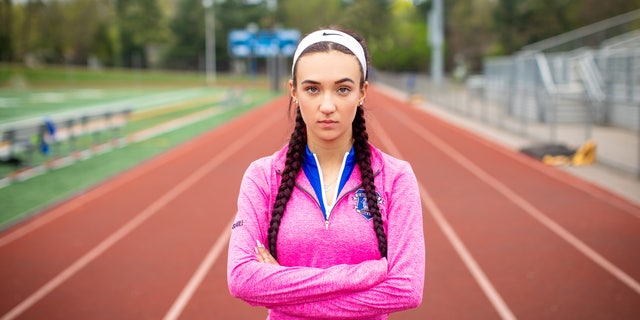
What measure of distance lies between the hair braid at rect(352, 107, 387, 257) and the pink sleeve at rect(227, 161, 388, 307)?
0.23 feet

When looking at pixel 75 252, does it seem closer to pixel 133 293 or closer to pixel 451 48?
pixel 133 293

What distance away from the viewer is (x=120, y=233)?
8.55 meters

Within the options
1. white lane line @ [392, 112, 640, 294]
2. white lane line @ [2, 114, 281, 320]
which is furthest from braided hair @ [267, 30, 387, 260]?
white lane line @ [392, 112, 640, 294]

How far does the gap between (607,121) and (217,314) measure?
18392 millimetres

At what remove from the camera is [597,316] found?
18.6ft

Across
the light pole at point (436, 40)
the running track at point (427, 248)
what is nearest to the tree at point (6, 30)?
the light pole at point (436, 40)

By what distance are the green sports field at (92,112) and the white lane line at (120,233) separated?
159 cm

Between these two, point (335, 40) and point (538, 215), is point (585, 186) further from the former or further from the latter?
point (335, 40)

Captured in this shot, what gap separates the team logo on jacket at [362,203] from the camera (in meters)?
1.81

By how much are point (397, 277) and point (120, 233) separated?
23.8 feet

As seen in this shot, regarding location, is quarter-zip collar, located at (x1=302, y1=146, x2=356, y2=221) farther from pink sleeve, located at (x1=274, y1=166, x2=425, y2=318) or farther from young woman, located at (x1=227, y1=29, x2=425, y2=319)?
pink sleeve, located at (x1=274, y1=166, x2=425, y2=318)

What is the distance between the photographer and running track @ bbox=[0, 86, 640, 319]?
5926 millimetres

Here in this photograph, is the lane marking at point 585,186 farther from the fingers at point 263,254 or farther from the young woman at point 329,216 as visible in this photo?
the fingers at point 263,254

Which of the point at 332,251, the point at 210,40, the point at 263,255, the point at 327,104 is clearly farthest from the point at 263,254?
the point at 210,40
